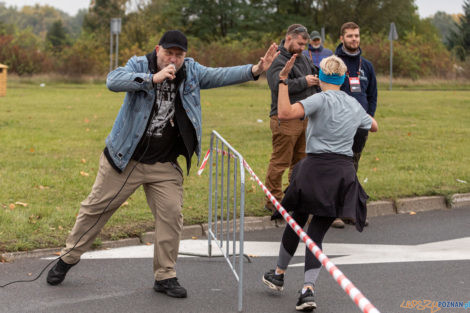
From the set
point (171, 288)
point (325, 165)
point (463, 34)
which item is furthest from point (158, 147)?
point (463, 34)

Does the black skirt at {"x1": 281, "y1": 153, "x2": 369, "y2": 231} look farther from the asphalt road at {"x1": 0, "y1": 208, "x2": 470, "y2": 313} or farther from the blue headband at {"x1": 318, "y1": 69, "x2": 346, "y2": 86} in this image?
the asphalt road at {"x1": 0, "y1": 208, "x2": 470, "y2": 313}

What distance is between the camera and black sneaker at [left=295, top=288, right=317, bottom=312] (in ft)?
14.9

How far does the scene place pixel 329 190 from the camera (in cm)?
452

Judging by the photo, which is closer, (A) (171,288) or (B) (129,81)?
(B) (129,81)

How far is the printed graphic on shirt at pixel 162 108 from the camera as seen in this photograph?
484 centimetres

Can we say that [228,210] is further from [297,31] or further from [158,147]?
[297,31]

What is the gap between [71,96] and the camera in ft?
80.8

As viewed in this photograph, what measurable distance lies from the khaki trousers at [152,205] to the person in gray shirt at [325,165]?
828mm

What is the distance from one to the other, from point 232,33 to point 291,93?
179 ft

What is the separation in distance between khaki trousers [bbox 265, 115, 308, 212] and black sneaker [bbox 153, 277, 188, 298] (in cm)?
250

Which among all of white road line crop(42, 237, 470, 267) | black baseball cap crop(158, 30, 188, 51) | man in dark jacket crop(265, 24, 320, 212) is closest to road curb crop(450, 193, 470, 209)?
white road line crop(42, 237, 470, 267)

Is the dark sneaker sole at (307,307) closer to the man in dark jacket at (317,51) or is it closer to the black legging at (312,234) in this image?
the black legging at (312,234)

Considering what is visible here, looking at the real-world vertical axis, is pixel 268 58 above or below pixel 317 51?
below

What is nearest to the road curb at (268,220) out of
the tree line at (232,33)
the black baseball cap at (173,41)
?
the black baseball cap at (173,41)
